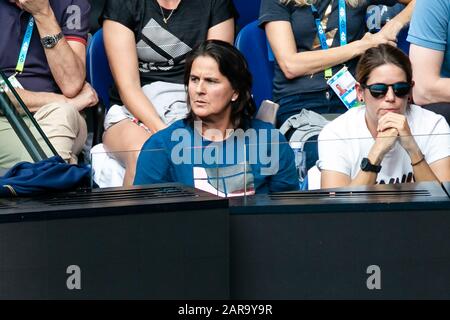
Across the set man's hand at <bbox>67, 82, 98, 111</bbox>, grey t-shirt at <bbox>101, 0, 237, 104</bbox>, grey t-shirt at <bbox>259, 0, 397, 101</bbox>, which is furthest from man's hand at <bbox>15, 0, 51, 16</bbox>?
grey t-shirt at <bbox>259, 0, 397, 101</bbox>

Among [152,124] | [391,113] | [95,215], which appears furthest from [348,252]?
[152,124]

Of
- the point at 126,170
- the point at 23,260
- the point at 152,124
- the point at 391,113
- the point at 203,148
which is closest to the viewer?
the point at 23,260

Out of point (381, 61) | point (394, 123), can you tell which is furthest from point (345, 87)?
point (394, 123)

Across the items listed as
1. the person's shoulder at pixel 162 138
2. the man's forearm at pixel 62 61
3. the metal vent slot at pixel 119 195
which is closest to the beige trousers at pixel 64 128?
the man's forearm at pixel 62 61

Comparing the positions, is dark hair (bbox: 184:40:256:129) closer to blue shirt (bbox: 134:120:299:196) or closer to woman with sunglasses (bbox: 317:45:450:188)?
woman with sunglasses (bbox: 317:45:450:188)

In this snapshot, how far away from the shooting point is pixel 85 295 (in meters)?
2.91

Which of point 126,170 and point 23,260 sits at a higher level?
point 126,170

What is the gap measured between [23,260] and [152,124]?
285 centimetres

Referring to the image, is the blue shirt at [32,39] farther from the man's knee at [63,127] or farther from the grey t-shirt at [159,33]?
the man's knee at [63,127]

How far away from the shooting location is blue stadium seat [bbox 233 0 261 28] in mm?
6637

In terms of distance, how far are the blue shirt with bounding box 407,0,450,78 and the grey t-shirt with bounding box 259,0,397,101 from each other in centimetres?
47

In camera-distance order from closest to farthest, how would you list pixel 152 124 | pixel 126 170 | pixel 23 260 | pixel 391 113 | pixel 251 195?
pixel 23 260 → pixel 251 195 → pixel 126 170 → pixel 391 113 → pixel 152 124

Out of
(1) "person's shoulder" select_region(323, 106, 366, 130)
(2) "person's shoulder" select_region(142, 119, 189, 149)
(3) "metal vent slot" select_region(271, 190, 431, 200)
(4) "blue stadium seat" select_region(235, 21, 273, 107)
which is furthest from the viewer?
(4) "blue stadium seat" select_region(235, 21, 273, 107)
